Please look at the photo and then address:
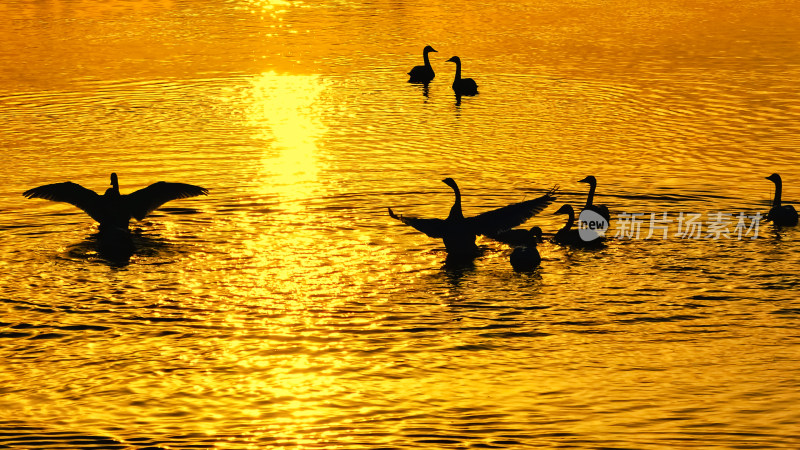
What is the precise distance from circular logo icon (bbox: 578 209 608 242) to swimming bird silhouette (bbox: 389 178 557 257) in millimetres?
839

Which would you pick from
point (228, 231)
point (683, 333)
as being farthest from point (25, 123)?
point (683, 333)

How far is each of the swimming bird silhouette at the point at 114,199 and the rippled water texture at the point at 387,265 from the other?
54 cm

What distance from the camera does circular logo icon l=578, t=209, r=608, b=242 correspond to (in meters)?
19.0

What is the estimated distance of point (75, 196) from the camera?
2006 centimetres

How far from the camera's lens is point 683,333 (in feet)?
50.0

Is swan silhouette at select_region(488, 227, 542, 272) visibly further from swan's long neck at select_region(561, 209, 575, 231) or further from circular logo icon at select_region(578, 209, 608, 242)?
circular logo icon at select_region(578, 209, 608, 242)

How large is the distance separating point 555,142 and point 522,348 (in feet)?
40.6

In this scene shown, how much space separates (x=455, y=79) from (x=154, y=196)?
600 inches

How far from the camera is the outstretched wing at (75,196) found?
19891mm

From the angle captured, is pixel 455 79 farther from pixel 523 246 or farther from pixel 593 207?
pixel 523 246

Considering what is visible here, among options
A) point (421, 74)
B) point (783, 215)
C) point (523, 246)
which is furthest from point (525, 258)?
point (421, 74)

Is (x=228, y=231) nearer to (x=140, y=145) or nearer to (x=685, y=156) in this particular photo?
(x=140, y=145)

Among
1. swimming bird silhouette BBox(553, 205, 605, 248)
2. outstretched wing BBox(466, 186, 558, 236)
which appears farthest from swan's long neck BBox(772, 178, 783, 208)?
outstretched wing BBox(466, 186, 558, 236)

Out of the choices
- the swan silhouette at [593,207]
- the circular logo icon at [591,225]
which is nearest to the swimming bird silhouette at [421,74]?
A: the swan silhouette at [593,207]
